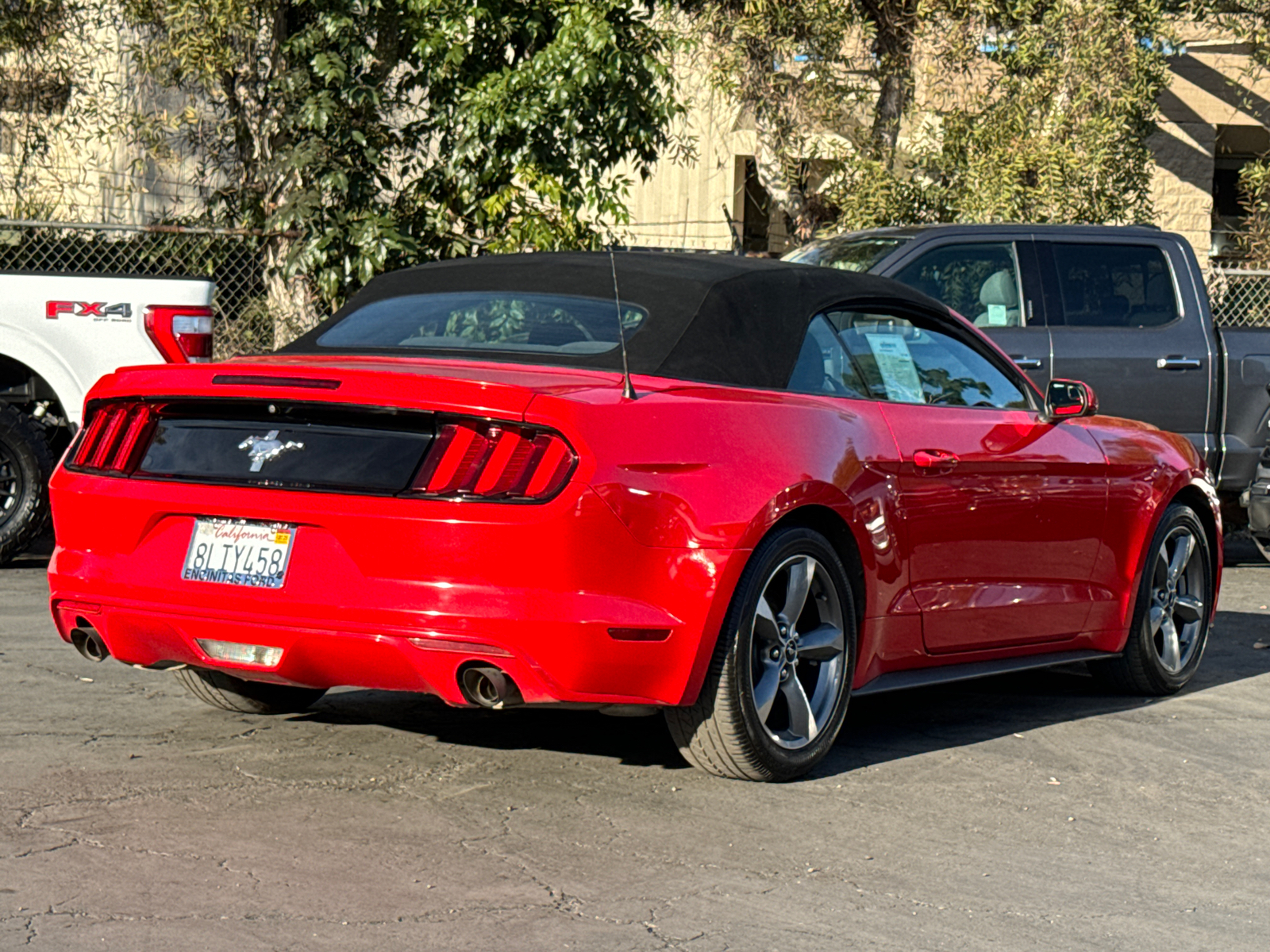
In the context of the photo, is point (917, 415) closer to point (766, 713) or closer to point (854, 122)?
point (766, 713)

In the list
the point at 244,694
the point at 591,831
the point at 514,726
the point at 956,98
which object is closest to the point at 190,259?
the point at 244,694

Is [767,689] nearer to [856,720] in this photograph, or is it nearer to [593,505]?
[593,505]

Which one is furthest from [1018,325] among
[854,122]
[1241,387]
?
[854,122]

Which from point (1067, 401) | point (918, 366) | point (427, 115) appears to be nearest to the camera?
point (918, 366)

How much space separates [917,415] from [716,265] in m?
0.81

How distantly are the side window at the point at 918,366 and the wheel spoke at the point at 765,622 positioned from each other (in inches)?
37.6

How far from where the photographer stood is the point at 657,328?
5488 millimetres

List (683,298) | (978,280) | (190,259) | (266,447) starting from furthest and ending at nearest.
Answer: (190,259), (978,280), (683,298), (266,447)

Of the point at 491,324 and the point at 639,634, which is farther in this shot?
the point at 491,324

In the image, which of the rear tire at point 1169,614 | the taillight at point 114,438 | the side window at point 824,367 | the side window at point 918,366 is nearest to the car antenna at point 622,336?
the side window at point 824,367

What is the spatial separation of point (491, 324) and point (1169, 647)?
3.21m

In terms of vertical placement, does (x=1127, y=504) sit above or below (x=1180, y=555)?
above

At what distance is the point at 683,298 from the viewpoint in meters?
5.62

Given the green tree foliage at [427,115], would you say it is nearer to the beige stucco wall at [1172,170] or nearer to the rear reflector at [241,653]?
the rear reflector at [241,653]
